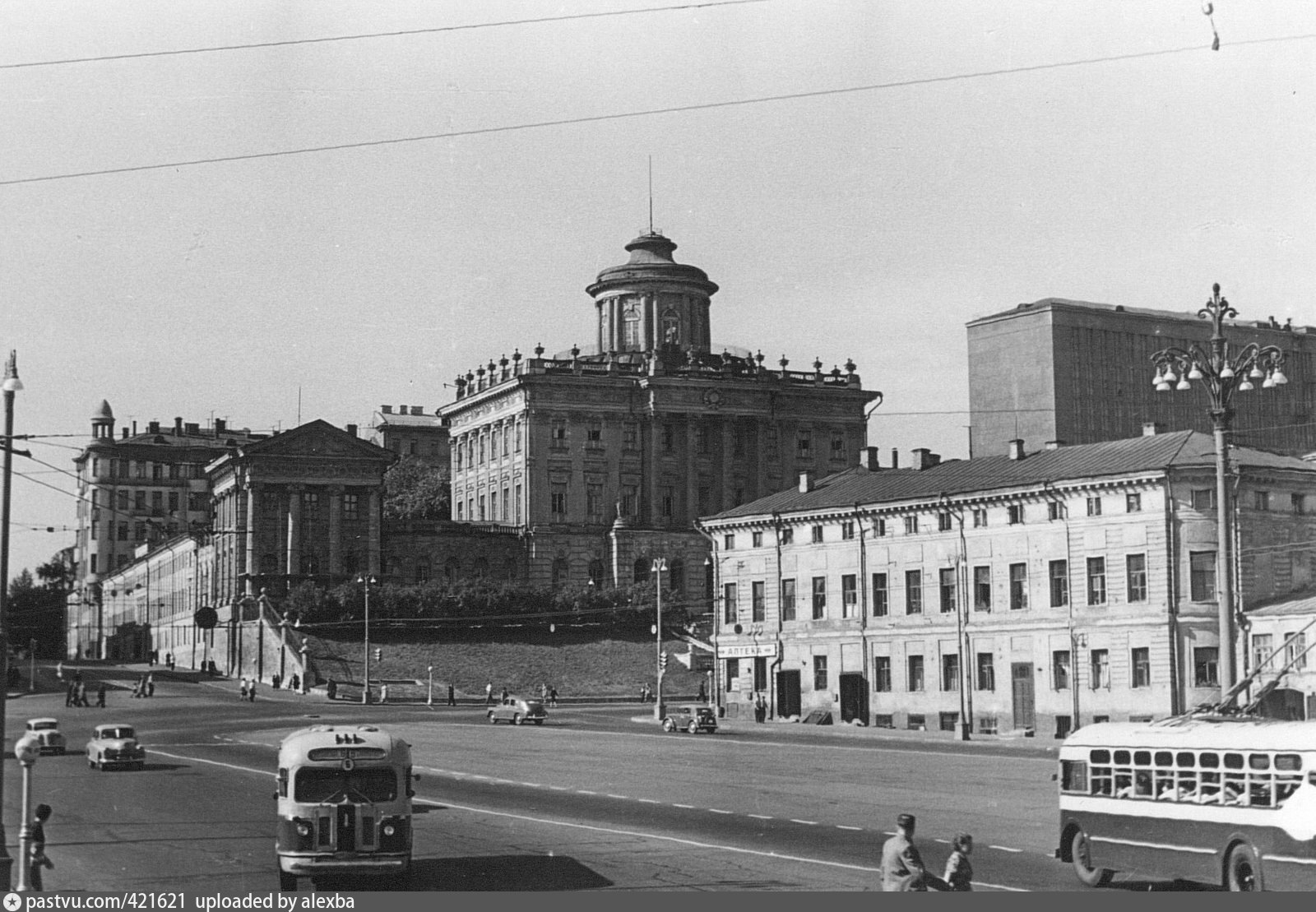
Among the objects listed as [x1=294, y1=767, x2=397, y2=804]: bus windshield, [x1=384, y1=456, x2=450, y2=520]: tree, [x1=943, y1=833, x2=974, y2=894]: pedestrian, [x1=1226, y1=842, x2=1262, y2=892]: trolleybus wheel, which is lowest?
[x1=1226, y1=842, x2=1262, y2=892]: trolleybus wheel

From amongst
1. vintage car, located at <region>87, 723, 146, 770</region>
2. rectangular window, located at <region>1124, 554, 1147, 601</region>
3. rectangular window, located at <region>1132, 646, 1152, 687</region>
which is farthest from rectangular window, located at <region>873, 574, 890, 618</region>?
vintage car, located at <region>87, 723, 146, 770</region>

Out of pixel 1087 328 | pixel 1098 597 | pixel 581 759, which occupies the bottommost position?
pixel 581 759

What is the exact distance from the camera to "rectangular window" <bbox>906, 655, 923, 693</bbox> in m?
80.7

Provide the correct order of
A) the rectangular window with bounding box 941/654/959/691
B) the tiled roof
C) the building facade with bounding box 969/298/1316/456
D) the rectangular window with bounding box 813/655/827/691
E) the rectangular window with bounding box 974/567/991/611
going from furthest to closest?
the rectangular window with bounding box 813/655/827/691
the building facade with bounding box 969/298/1316/456
the rectangular window with bounding box 941/654/959/691
the rectangular window with bounding box 974/567/991/611
the tiled roof

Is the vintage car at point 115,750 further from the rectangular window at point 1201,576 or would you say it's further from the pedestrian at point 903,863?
the rectangular window at point 1201,576

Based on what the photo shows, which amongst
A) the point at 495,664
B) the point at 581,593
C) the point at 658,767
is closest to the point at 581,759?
the point at 658,767

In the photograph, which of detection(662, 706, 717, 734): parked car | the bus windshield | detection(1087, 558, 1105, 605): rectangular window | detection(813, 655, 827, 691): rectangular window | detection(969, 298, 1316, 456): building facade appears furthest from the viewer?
detection(813, 655, 827, 691): rectangular window

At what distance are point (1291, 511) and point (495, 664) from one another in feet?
189

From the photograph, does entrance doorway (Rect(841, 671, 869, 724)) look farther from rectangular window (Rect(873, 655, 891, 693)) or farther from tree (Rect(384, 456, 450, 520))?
tree (Rect(384, 456, 450, 520))

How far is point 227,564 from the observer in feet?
436

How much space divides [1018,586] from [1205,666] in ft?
30.5

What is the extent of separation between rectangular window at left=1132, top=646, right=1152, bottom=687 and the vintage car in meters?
38.6

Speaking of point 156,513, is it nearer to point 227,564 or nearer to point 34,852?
point 227,564

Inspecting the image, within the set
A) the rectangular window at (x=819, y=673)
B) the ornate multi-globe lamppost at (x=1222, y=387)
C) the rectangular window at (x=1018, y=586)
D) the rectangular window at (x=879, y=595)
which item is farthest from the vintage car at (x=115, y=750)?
the rectangular window at (x=819, y=673)
